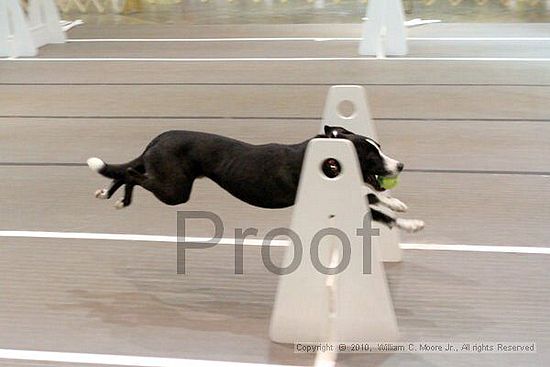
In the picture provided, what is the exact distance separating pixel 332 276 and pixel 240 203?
90cm

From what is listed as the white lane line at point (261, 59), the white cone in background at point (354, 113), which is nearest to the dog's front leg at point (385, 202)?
the white cone in background at point (354, 113)

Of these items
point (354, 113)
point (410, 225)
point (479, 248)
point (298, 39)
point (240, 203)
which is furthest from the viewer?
point (298, 39)

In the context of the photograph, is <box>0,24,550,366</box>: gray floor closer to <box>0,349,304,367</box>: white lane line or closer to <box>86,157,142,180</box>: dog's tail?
<box>0,349,304,367</box>: white lane line

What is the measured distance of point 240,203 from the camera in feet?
8.07

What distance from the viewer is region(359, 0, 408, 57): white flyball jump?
14.5 ft

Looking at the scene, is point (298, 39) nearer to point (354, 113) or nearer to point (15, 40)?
point (15, 40)

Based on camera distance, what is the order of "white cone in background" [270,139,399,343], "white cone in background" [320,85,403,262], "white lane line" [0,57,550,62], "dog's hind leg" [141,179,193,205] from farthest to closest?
"white lane line" [0,57,550,62] → "white cone in background" [320,85,403,262] → "dog's hind leg" [141,179,193,205] → "white cone in background" [270,139,399,343]

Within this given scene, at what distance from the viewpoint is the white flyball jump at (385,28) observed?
4418mm

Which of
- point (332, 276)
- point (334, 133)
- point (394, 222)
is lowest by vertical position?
point (332, 276)

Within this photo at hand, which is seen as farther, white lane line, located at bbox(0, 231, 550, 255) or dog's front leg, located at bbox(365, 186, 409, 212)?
white lane line, located at bbox(0, 231, 550, 255)

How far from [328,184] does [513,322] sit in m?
0.55

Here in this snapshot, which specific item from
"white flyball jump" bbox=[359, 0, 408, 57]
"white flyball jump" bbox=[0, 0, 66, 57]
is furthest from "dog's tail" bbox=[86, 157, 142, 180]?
"white flyball jump" bbox=[0, 0, 66, 57]

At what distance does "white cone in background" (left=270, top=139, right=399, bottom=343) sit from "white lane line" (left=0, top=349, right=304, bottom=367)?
5.1 inches

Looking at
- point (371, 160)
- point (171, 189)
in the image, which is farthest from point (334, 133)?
point (171, 189)
